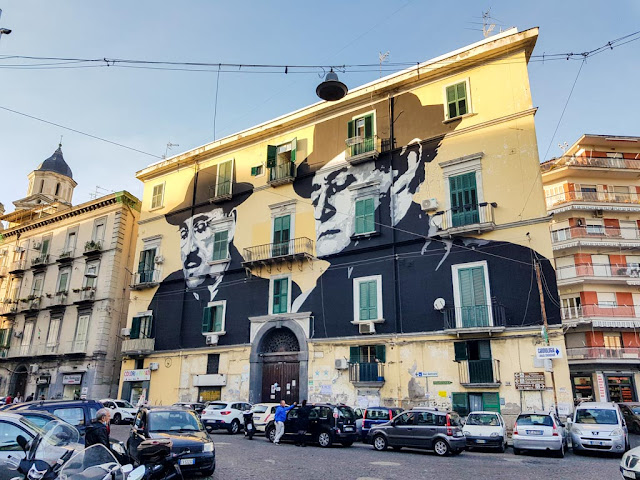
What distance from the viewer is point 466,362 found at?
19.5 meters

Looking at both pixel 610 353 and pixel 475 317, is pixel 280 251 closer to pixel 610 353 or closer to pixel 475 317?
pixel 475 317

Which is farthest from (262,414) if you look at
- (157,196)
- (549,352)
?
(157,196)

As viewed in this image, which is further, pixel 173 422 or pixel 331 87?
pixel 331 87

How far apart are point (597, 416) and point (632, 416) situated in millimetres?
10651

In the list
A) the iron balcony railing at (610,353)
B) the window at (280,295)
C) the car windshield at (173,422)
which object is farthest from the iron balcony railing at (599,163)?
the car windshield at (173,422)

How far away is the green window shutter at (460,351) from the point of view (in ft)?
64.5

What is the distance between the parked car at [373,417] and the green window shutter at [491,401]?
378 cm

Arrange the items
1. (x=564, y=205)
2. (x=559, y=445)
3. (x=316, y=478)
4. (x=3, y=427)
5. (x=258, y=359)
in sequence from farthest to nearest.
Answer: (x=564, y=205) → (x=258, y=359) → (x=559, y=445) → (x=316, y=478) → (x=3, y=427)

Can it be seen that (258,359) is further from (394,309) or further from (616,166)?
(616,166)

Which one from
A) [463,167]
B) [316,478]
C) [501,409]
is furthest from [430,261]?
[316,478]

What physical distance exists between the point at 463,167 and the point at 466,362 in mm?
8350

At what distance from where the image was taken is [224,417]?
68.7ft

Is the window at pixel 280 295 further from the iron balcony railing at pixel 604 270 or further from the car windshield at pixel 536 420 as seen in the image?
the iron balcony railing at pixel 604 270

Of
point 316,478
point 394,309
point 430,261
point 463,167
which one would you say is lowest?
point 316,478
